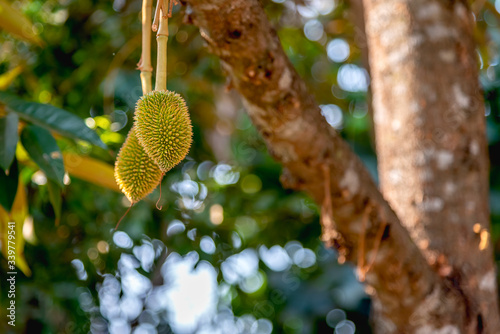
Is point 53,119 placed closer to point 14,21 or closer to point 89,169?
point 89,169

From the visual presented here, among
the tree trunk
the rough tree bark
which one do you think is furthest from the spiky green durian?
the tree trunk

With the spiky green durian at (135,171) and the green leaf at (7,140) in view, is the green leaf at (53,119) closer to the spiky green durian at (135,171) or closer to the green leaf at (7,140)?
the green leaf at (7,140)

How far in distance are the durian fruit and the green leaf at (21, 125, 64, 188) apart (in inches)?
11.7

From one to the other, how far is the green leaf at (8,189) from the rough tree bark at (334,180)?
1.37 ft

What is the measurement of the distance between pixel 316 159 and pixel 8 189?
0.54 m

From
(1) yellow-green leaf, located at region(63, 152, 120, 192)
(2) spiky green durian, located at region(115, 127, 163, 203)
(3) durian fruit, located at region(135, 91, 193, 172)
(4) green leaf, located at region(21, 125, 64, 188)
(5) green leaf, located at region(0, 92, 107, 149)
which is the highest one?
(3) durian fruit, located at region(135, 91, 193, 172)

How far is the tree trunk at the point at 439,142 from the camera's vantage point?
1.17m

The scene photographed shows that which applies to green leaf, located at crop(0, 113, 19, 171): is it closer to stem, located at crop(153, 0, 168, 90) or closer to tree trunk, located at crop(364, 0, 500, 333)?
stem, located at crop(153, 0, 168, 90)

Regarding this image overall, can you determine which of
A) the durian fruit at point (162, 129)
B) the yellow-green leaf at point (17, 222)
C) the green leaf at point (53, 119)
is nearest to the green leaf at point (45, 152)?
the green leaf at point (53, 119)

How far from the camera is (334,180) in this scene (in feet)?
3.36

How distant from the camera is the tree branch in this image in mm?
779

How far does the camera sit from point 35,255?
1887 mm

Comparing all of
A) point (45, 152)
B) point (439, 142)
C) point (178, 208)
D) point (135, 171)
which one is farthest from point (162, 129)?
point (178, 208)

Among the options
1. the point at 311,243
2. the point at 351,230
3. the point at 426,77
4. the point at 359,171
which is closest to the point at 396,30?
the point at 426,77
